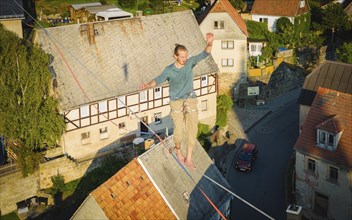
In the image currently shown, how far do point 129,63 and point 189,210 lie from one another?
46.2ft

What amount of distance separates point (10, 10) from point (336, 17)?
34.0 meters

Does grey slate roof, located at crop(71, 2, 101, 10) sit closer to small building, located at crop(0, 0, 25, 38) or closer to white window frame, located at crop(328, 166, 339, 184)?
small building, located at crop(0, 0, 25, 38)

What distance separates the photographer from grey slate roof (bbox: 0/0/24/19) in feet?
132

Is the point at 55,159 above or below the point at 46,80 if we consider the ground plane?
below

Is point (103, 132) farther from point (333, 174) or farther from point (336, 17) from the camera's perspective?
point (336, 17)

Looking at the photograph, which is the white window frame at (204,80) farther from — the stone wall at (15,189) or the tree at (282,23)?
the tree at (282,23)

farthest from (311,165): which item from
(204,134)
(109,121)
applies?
(109,121)

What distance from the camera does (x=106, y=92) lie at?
34688 mm

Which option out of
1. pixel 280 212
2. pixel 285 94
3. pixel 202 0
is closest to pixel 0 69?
pixel 280 212

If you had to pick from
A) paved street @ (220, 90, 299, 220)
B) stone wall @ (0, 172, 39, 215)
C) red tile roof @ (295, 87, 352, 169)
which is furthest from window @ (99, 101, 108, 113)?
red tile roof @ (295, 87, 352, 169)

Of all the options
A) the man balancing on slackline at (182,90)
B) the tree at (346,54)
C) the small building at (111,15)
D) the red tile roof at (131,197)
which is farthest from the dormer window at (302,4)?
the man balancing on slackline at (182,90)

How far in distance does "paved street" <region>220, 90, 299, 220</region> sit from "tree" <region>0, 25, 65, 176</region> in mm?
11906

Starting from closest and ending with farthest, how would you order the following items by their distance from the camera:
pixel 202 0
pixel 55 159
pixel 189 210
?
pixel 189 210, pixel 55 159, pixel 202 0

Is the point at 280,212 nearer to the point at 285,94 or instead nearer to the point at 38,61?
the point at 38,61
